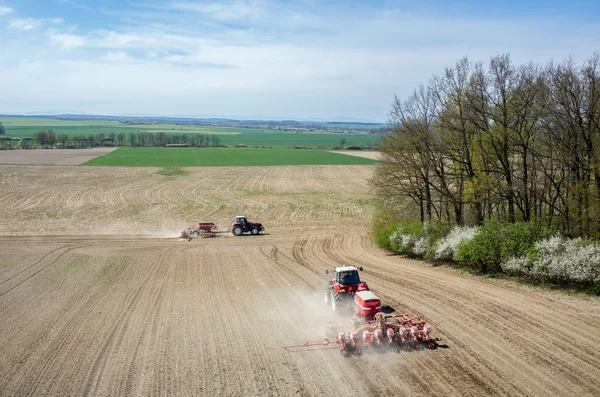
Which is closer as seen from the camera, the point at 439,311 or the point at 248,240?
the point at 439,311

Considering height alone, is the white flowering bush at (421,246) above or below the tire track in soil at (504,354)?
above

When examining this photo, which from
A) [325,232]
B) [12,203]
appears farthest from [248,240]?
[12,203]

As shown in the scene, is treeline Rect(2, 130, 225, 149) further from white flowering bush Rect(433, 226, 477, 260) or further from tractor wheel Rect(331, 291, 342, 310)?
tractor wheel Rect(331, 291, 342, 310)

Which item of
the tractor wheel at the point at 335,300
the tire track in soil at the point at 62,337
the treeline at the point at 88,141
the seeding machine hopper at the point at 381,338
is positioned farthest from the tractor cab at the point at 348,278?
the treeline at the point at 88,141

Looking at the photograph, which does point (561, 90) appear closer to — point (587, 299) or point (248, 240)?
point (587, 299)

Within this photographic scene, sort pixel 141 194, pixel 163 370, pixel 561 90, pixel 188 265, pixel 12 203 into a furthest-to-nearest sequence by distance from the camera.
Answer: pixel 141 194, pixel 12 203, pixel 188 265, pixel 561 90, pixel 163 370

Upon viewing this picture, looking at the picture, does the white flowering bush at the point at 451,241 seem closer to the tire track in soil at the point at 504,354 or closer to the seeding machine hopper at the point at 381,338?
the tire track in soil at the point at 504,354

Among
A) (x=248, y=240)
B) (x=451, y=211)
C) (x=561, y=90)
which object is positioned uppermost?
(x=561, y=90)

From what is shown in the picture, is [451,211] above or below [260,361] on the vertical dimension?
above
